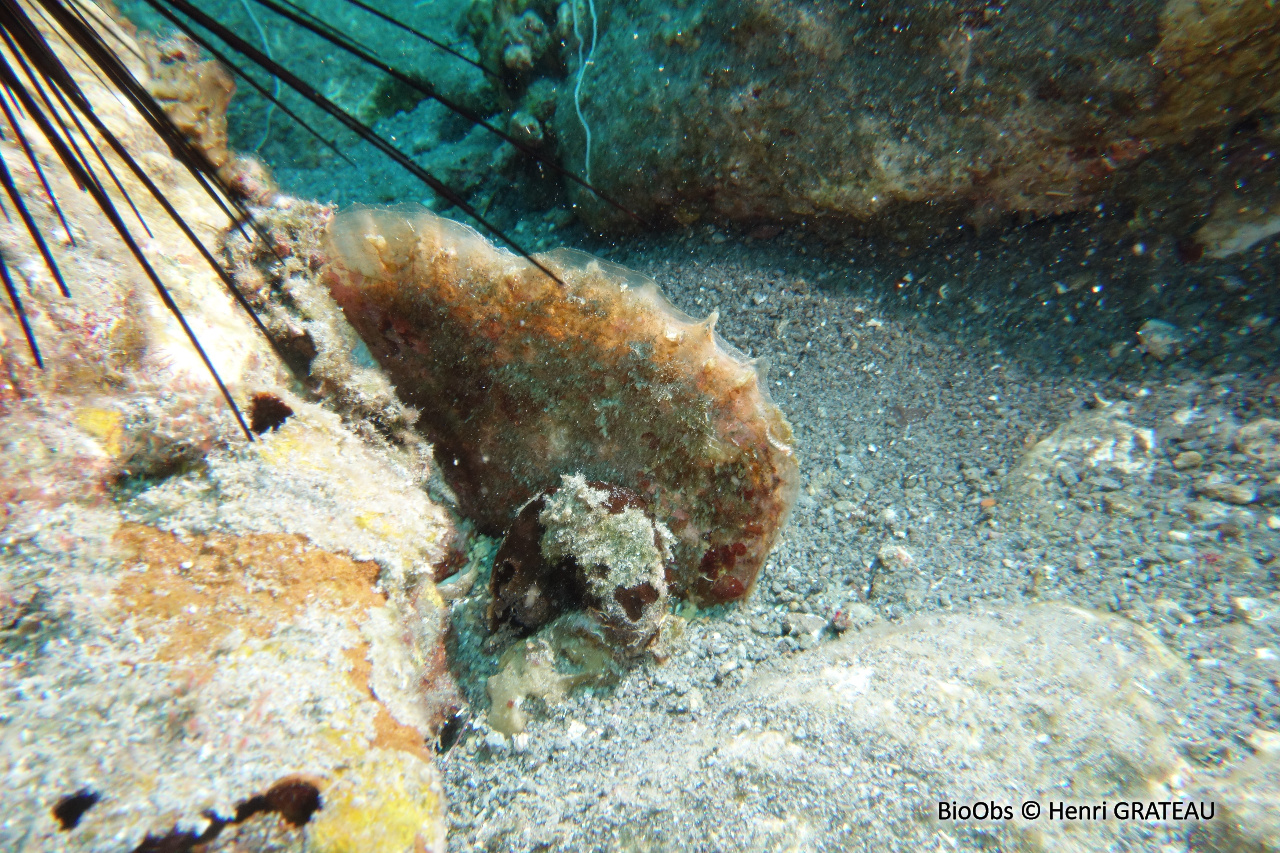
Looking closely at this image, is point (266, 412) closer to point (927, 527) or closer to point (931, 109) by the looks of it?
point (927, 527)

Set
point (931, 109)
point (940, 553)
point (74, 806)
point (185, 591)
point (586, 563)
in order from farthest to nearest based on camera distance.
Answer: point (931, 109) < point (940, 553) < point (586, 563) < point (185, 591) < point (74, 806)

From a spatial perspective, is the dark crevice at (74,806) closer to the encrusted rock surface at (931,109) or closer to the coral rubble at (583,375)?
the coral rubble at (583,375)

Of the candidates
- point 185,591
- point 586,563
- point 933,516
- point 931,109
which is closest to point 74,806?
point 185,591

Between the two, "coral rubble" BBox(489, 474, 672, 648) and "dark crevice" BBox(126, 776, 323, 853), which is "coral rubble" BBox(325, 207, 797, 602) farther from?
"dark crevice" BBox(126, 776, 323, 853)

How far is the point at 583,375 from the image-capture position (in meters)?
2.42

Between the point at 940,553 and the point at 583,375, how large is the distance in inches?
75.6

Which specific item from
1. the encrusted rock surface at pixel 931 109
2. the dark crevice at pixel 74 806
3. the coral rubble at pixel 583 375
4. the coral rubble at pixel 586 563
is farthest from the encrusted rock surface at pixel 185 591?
the encrusted rock surface at pixel 931 109

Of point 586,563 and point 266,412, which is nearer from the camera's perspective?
point 266,412

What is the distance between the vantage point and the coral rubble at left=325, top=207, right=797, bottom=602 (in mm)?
2350

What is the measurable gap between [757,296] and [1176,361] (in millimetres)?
2142

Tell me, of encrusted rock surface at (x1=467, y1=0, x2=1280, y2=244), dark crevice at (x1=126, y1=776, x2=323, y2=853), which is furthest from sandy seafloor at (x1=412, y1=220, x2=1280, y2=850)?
dark crevice at (x1=126, y1=776, x2=323, y2=853)

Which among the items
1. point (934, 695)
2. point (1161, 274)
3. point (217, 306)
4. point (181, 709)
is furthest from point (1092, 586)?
point (217, 306)

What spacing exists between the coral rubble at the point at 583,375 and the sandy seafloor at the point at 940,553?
50 centimetres

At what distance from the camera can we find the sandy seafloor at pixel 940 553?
5.74ft
